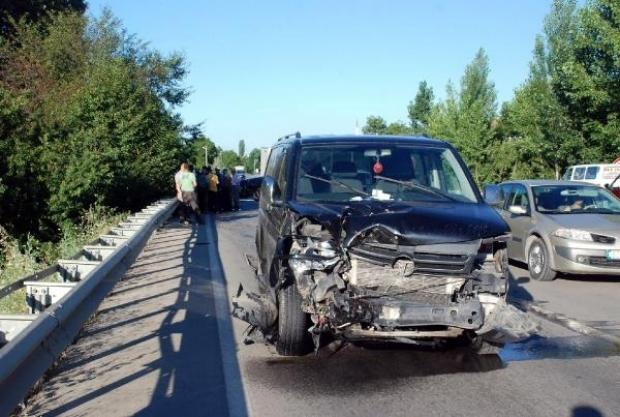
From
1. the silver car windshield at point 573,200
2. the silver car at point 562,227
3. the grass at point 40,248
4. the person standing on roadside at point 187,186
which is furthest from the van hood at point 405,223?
the person standing on roadside at point 187,186

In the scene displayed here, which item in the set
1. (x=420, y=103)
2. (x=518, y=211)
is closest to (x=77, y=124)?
(x=518, y=211)

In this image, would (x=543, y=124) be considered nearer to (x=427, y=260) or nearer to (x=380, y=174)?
(x=380, y=174)

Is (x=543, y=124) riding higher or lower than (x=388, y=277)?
higher

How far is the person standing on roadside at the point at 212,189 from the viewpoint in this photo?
2625cm

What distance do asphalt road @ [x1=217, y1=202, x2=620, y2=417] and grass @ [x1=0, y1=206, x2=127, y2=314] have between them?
2.94 m

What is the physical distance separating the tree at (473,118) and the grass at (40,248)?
29705mm

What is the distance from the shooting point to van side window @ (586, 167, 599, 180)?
1072 inches

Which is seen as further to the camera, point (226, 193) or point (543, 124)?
point (543, 124)

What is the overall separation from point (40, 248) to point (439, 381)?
11674 millimetres

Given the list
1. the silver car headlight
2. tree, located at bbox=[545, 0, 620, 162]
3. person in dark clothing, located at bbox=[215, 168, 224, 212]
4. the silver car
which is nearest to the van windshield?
the silver car

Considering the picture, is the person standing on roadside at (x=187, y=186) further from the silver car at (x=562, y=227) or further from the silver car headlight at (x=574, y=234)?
the silver car headlight at (x=574, y=234)

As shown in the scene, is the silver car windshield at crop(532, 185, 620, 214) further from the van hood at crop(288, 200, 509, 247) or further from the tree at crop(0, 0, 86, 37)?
the tree at crop(0, 0, 86, 37)

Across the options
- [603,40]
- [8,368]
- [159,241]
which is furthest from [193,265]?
[603,40]

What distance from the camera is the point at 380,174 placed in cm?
682
